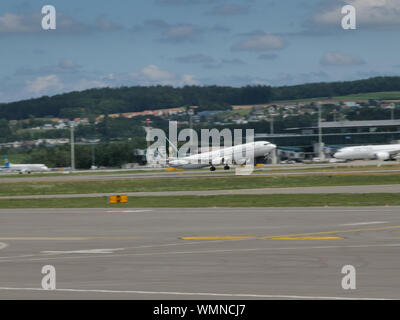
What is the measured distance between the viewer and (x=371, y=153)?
4176 inches

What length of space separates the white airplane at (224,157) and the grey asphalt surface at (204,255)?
55.7 meters

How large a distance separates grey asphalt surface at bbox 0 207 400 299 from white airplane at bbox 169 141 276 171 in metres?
55.7

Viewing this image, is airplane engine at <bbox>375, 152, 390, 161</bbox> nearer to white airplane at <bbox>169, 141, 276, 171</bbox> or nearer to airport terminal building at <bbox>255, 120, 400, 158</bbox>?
white airplane at <bbox>169, 141, 276, 171</bbox>

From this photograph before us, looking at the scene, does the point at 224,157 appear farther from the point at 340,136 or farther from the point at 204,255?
the point at 204,255

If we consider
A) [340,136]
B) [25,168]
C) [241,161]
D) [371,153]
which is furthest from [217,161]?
[340,136]

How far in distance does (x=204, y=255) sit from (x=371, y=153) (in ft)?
300

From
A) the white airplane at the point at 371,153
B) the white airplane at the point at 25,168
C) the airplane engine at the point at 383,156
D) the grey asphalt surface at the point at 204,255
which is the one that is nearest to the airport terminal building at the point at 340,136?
→ the white airplane at the point at 371,153

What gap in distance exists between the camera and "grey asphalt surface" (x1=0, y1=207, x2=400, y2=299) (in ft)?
48.3

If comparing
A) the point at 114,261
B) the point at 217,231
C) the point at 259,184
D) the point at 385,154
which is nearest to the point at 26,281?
the point at 114,261

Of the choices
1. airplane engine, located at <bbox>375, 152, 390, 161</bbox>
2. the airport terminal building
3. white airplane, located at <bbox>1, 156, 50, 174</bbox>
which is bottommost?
white airplane, located at <bbox>1, 156, 50, 174</bbox>

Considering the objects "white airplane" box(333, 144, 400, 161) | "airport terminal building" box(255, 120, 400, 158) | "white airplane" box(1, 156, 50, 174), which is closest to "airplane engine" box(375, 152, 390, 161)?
"white airplane" box(333, 144, 400, 161)

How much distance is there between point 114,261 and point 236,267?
406cm

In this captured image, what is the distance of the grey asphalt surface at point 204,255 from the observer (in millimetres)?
14727

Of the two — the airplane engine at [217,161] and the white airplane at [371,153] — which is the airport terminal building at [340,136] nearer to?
the white airplane at [371,153]
